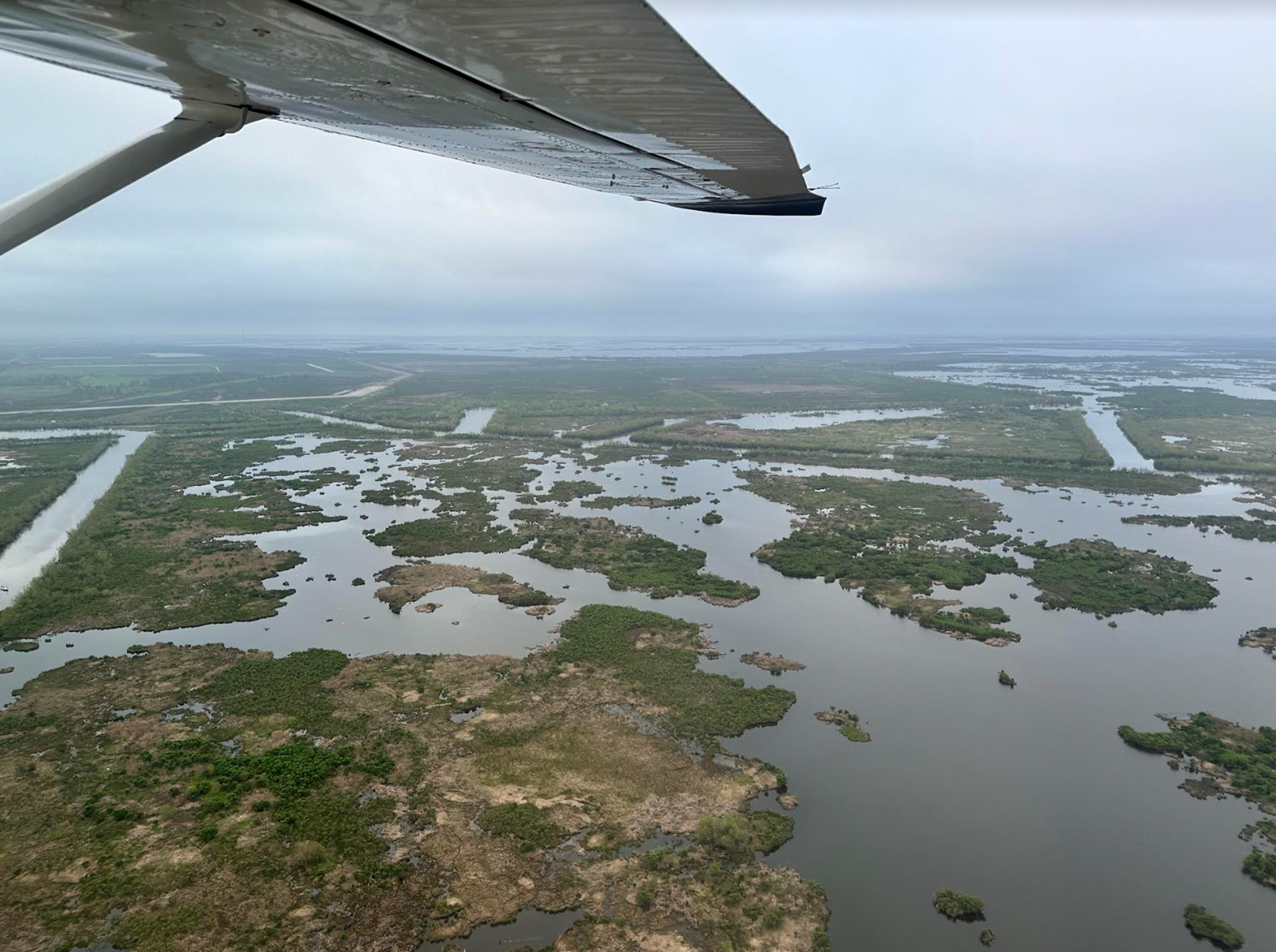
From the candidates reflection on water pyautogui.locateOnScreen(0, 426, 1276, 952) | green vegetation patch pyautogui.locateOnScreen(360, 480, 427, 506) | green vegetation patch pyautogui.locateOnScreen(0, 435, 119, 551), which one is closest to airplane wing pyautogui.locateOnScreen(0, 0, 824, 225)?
reflection on water pyautogui.locateOnScreen(0, 426, 1276, 952)

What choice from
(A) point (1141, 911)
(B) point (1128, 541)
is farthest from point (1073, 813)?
(B) point (1128, 541)

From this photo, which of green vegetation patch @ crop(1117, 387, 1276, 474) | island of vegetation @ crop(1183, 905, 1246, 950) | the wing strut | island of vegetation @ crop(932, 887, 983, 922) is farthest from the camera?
green vegetation patch @ crop(1117, 387, 1276, 474)

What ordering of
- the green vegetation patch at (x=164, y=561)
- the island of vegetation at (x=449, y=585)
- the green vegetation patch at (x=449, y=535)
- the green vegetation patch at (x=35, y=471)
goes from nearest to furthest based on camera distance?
the green vegetation patch at (x=164, y=561) < the island of vegetation at (x=449, y=585) < the green vegetation patch at (x=449, y=535) < the green vegetation patch at (x=35, y=471)

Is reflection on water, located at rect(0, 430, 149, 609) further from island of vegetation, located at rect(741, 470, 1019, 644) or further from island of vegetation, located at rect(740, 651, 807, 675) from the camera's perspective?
island of vegetation, located at rect(741, 470, 1019, 644)

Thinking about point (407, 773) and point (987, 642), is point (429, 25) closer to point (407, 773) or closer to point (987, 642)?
point (407, 773)

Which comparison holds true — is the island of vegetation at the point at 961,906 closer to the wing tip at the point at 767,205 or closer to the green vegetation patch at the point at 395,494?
the wing tip at the point at 767,205

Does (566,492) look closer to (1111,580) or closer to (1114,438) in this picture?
(1111,580)

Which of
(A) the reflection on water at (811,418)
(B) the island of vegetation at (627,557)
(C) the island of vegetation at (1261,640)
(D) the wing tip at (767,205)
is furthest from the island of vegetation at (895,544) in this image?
(A) the reflection on water at (811,418)
